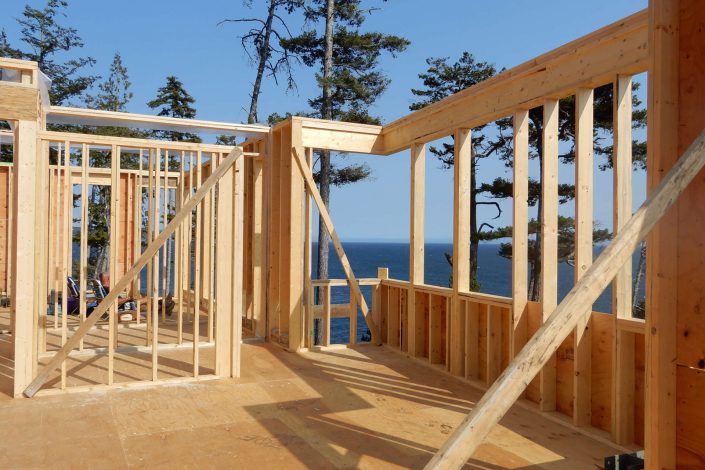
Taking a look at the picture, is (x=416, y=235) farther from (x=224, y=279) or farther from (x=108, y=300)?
(x=108, y=300)

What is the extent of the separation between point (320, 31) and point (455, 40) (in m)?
4.73

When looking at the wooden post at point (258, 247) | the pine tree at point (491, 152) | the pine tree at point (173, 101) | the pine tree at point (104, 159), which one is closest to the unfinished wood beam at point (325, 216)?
the wooden post at point (258, 247)

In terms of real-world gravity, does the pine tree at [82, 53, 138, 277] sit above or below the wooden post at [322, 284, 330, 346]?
above

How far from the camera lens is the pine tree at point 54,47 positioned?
22078 mm

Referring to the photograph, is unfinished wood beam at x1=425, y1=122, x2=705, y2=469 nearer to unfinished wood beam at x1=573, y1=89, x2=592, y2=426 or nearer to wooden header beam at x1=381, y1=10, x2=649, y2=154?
wooden header beam at x1=381, y1=10, x2=649, y2=154

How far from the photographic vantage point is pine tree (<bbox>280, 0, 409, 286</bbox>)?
57.2 ft

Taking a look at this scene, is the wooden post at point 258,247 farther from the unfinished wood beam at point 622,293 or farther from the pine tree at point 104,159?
the pine tree at point 104,159

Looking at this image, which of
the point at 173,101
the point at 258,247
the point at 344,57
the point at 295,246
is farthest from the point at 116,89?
the point at 295,246

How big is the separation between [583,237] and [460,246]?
5.41 feet

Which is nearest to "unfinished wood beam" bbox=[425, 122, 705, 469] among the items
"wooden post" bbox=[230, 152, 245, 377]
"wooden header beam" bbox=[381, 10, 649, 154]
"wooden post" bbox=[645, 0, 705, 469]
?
"wooden post" bbox=[645, 0, 705, 469]

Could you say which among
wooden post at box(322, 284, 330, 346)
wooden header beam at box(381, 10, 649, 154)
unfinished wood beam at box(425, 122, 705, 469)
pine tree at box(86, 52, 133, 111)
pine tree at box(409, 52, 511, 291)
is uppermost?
pine tree at box(86, 52, 133, 111)

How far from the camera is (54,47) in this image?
2289 cm

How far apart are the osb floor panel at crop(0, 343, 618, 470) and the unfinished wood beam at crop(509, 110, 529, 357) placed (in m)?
0.71

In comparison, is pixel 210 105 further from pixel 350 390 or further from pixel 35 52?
pixel 350 390
